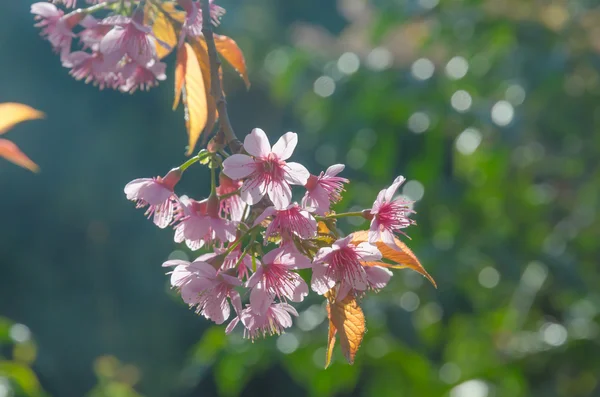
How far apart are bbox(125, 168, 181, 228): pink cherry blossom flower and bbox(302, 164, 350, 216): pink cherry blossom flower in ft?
0.35

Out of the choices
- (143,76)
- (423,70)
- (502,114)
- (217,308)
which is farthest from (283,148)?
(423,70)

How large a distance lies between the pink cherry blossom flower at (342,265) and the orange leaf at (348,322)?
14 mm

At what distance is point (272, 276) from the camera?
535 mm

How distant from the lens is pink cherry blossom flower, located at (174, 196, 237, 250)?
0.53m

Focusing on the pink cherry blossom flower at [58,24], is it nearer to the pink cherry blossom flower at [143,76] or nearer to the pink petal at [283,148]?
the pink cherry blossom flower at [143,76]

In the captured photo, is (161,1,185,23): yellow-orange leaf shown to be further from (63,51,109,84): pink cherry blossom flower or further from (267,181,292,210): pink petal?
(267,181,292,210): pink petal

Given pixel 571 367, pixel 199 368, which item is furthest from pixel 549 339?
pixel 199 368

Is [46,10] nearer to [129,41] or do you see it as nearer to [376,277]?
[129,41]

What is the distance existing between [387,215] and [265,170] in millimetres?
115

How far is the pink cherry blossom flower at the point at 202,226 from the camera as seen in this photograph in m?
0.53

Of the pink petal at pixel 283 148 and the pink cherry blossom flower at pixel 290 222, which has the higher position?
the pink petal at pixel 283 148

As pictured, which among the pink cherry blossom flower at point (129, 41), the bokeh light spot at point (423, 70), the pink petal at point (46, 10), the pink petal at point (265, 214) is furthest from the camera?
the bokeh light spot at point (423, 70)

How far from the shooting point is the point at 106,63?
25.5 inches

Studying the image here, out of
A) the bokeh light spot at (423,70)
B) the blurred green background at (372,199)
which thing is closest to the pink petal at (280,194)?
the blurred green background at (372,199)
